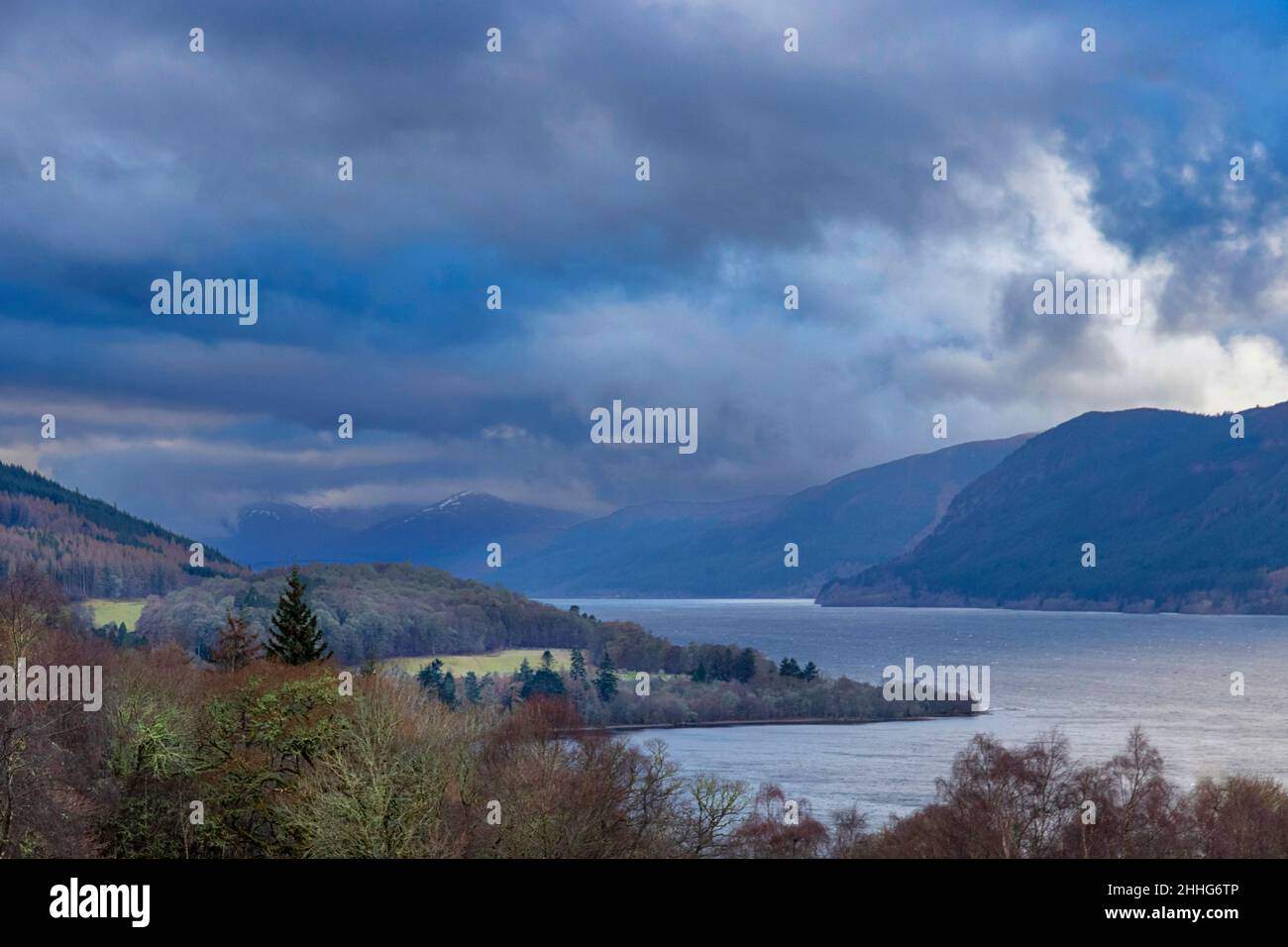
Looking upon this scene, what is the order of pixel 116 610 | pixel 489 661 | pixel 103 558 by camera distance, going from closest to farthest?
pixel 489 661 < pixel 116 610 < pixel 103 558

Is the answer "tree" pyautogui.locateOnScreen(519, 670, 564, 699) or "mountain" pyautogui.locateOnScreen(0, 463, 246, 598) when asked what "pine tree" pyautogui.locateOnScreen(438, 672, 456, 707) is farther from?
"mountain" pyautogui.locateOnScreen(0, 463, 246, 598)

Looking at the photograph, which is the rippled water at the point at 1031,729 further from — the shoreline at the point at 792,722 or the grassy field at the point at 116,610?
the grassy field at the point at 116,610

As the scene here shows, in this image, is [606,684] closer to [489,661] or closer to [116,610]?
[489,661]

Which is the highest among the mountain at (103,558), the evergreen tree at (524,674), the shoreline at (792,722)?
the mountain at (103,558)

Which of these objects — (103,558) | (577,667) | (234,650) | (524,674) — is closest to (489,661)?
(577,667)

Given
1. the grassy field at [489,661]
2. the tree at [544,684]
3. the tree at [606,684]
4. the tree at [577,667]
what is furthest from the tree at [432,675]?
the tree at [606,684]

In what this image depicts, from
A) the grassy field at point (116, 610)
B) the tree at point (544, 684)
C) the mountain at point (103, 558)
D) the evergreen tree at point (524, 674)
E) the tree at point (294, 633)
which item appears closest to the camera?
the tree at point (294, 633)

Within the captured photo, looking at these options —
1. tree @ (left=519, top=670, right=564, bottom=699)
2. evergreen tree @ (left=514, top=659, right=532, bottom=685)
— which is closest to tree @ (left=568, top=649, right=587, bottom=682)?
tree @ (left=519, top=670, right=564, bottom=699)
